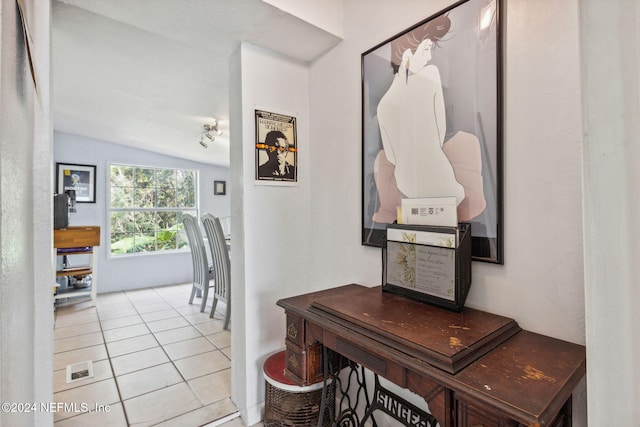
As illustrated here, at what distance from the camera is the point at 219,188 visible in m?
5.37

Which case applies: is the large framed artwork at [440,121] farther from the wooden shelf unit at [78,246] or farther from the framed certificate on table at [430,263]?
the wooden shelf unit at [78,246]

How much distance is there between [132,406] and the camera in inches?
70.4

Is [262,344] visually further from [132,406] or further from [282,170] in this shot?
[282,170]

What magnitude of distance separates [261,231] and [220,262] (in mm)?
1603

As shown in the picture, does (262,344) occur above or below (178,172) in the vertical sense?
below

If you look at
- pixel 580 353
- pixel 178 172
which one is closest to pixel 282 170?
pixel 580 353

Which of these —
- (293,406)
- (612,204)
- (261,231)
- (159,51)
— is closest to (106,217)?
(159,51)

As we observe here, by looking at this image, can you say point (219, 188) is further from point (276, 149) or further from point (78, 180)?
point (276, 149)

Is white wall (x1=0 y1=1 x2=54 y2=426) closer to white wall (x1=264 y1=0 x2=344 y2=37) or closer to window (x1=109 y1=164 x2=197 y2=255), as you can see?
white wall (x1=264 y1=0 x2=344 y2=37)

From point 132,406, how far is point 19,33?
6.35ft

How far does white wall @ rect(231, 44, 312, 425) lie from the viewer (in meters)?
1.69

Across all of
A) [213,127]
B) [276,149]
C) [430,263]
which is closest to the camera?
[430,263]

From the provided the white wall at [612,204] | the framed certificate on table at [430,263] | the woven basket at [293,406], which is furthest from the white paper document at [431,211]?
the woven basket at [293,406]

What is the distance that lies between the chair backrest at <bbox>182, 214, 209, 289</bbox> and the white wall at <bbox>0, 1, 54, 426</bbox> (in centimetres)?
230
